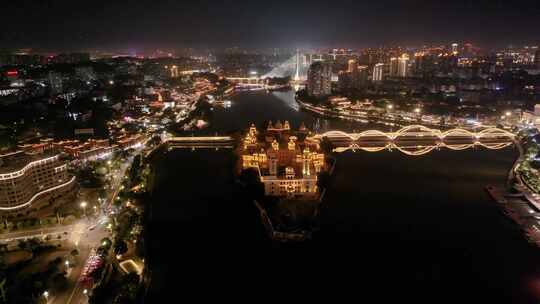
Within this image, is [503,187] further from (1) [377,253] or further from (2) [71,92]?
(2) [71,92]

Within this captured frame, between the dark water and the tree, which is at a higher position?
the tree

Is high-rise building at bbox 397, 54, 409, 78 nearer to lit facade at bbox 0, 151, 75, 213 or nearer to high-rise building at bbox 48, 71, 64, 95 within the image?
high-rise building at bbox 48, 71, 64, 95

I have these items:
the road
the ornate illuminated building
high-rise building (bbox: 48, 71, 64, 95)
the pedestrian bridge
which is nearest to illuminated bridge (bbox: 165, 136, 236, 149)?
the ornate illuminated building

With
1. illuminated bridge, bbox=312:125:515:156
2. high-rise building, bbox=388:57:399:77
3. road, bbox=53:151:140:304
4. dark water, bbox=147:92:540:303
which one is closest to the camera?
road, bbox=53:151:140:304

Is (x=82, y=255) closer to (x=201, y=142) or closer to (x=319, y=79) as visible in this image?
(x=201, y=142)

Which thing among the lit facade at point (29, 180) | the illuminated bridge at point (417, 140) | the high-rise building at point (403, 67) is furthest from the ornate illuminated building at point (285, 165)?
the high-rise building at point (403, 67)

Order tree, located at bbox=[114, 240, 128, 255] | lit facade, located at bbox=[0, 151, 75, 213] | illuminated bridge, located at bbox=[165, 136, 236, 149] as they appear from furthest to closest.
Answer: illuminated bridge, located at bbox=[165, 136, 236, 149] < lit facade, located at bbox=[0, 151, 75, 213] < tree, located at bbox=[114, 240, 128, 255]

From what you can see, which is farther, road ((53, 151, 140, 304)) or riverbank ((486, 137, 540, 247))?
riverbank ((486, 137, 540, 247))

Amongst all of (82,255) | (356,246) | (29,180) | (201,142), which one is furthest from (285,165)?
(29,180)
